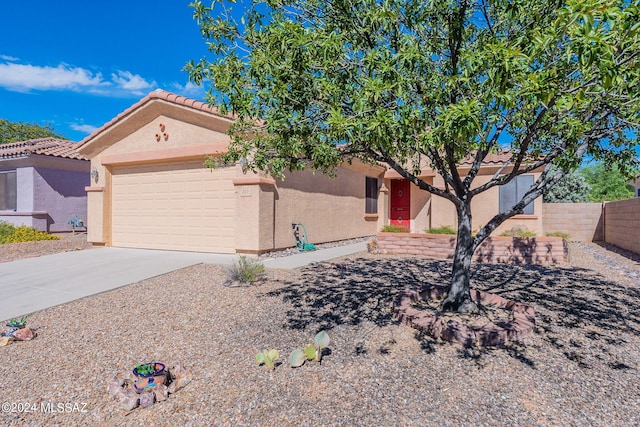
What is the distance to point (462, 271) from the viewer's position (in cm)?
539

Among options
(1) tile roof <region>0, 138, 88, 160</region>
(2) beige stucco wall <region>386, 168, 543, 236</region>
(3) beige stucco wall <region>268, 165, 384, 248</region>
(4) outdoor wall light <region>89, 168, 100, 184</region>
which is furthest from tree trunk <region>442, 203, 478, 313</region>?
(1) tile roof <region>0, 138, 88, 160</region>

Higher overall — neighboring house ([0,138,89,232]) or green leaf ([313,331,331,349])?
neighboring house ([0,138,89,232])

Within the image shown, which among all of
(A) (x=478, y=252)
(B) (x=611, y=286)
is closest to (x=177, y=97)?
(A) (x=478, y=252)

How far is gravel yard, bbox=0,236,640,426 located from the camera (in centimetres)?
307

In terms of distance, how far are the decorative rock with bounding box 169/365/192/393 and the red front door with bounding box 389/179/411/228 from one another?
47.7 feet

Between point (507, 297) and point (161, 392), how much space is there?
18.1 feet

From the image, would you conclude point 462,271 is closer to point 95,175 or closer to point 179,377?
point 179,377

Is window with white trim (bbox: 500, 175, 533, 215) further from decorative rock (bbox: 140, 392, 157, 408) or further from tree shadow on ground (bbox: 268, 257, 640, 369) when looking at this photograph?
decorative rock (bbox: 140, 392, 157, 408)

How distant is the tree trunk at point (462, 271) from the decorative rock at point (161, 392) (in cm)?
376

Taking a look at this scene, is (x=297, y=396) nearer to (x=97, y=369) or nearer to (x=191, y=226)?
(x=97, y=369)

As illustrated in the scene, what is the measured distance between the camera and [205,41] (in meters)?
5.09

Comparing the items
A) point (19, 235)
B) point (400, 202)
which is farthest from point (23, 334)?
point (400, 202)

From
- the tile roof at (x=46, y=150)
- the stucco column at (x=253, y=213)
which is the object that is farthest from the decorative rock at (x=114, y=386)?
the tile roof at (x=46, y=150)

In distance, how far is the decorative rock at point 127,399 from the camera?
3168 mm
